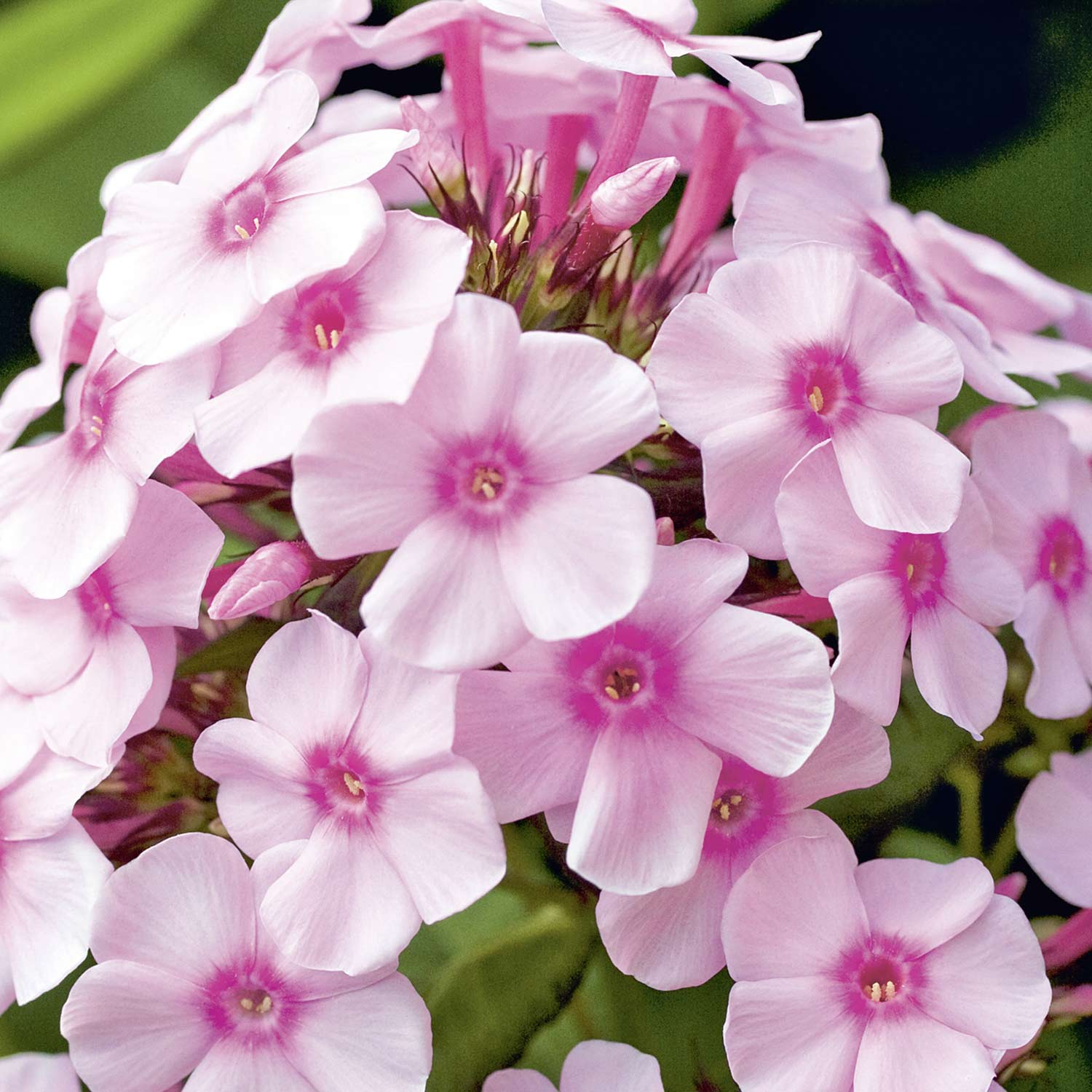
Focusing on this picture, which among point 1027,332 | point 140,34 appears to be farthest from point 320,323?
point 140,34

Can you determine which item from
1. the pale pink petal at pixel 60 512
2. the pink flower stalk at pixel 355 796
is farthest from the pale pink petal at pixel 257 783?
the pale pink petal at pixel 60 512

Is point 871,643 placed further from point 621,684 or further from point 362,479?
point 362,479

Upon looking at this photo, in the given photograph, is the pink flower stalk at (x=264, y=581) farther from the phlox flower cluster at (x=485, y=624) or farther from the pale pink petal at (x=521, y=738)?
the pale pink petal at (x=521, y=738)

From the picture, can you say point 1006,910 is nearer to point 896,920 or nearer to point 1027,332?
point 896,920

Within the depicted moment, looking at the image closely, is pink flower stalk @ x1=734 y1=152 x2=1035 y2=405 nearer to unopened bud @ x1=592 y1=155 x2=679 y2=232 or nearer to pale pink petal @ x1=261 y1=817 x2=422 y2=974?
unopened bud @ x1=592 y1=155 x2=679 y2=232

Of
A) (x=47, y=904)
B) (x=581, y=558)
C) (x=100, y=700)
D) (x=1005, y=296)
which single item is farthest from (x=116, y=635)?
(x=1005, y=296)

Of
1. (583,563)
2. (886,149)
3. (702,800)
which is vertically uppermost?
(583,563)
